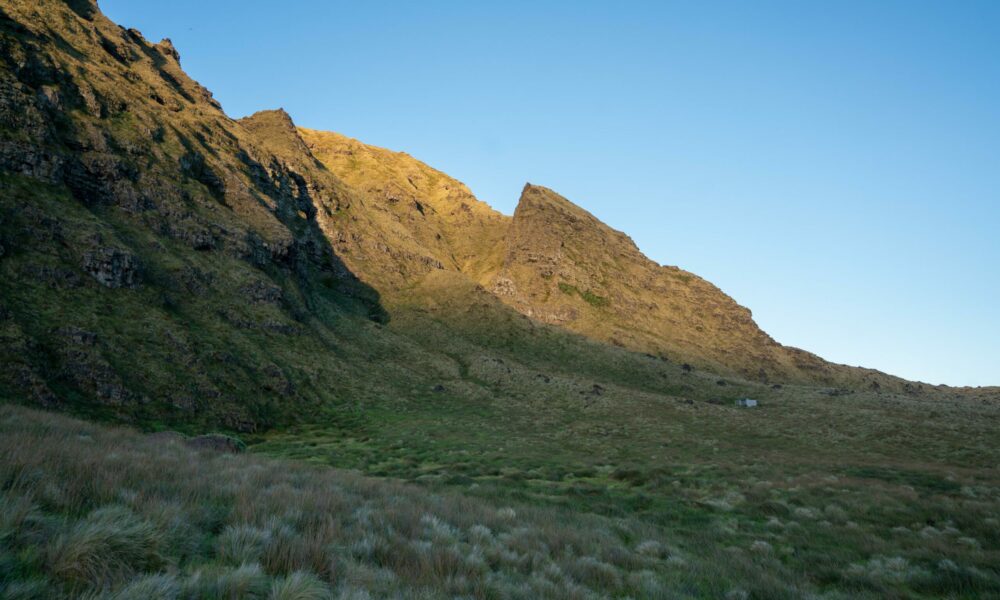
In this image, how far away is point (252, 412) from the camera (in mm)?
39312

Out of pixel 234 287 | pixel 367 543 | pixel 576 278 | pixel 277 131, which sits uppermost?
pixel 277 131

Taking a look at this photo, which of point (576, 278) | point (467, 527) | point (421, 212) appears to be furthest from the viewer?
point (421, 212)

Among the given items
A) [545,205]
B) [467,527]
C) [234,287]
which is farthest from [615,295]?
[467,527]

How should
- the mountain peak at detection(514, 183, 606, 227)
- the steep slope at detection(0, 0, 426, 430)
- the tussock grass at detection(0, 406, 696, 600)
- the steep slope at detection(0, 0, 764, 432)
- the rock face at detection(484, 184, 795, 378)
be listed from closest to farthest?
the tussock grass at detection(0, 406, 696, 600) < the steep slope at detection(0, 0, 426, 430) < the steep slope at detection(0, 0, 764, 432) < the rock face at detection(484, 184, 795, 378) < the mountain peak at detection(514, 183, 606, 227)

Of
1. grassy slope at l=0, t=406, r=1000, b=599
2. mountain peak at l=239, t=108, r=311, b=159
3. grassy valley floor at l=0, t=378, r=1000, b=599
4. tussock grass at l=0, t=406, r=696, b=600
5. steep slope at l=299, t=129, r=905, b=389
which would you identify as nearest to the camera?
tussock grass at l=0, t=406, r=696, b=600

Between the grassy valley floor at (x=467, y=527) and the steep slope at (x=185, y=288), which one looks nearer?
the grassy valley floor at (x=467, y=527)

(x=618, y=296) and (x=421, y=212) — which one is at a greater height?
(x=421, y=212)

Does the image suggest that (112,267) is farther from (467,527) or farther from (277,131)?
(277,131)

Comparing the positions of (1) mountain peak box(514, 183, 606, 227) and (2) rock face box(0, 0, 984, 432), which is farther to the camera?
(1) mountain peak box(514, 183, 606, 227)

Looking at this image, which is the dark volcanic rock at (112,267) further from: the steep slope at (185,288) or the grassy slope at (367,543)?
the grassy slope at (367,543)

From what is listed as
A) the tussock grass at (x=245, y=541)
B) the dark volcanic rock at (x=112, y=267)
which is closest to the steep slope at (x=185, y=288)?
the dark volcanic rock at (x=112, y=267)

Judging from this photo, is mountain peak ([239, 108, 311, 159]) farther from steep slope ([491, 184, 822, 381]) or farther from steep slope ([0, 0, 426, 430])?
steep slope ([491, 184, 822, 381])

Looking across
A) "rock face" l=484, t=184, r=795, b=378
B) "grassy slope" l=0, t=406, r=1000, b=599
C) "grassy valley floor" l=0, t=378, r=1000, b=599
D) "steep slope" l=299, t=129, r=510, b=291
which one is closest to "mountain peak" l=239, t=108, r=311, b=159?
"steep slope" l=299, t=129, r=510, b=291

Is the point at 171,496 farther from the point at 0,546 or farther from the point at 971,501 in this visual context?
the point at 971,501
